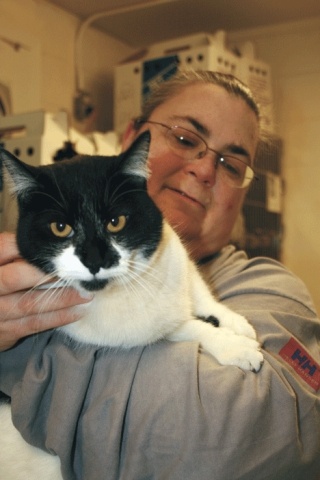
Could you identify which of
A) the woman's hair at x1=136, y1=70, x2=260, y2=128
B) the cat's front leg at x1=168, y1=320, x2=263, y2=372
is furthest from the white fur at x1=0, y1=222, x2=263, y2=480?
the woman's hair at x1=136, y1=70, x2=260, y2=128

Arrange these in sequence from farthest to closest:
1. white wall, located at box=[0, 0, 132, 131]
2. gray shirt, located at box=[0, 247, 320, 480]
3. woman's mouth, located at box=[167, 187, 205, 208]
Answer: white wall, located at box=[0, 0, 132, 131]
woman's mouth, located at box=[167, 187, 205, 208]
gray shirt, located at box=[0, 247, 320, 480]

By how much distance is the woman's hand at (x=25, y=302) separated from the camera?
0.83m

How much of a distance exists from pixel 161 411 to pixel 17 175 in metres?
0.44

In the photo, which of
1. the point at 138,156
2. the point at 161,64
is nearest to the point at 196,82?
the point at 138,156

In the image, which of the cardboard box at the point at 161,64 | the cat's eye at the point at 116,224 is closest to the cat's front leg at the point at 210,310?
the cat's eye at the point at 116,224

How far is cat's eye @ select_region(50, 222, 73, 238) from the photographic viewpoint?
2.68 ft

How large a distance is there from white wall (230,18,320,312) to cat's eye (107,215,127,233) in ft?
7.88

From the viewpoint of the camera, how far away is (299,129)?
315 cm

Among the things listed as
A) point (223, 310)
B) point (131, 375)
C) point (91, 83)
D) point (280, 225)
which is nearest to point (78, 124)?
point (91, 83)

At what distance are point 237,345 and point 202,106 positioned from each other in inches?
25.1

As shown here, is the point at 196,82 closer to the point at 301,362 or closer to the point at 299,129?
the point at 301,362

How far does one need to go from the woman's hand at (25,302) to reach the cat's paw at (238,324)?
1.00 feet

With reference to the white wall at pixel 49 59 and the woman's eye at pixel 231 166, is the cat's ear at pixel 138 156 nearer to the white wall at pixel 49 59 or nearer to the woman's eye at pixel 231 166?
the woman's eye at pixel 231 166

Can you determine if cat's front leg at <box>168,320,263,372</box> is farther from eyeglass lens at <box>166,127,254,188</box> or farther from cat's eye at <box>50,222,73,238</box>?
eyeglass lens at <box>166,127,254,188</box>
